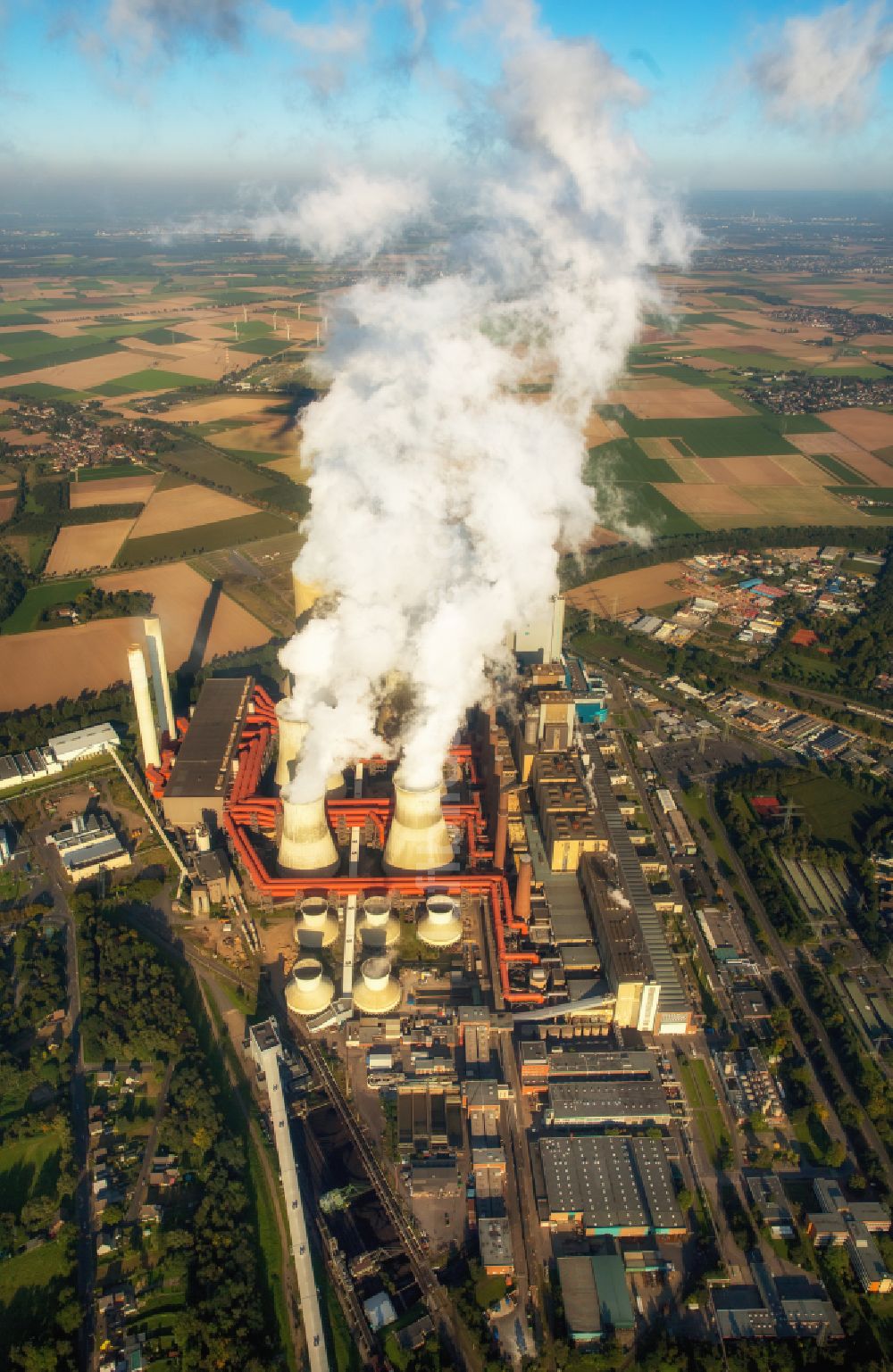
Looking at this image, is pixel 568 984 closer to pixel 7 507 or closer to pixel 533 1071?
pixel 533 1071

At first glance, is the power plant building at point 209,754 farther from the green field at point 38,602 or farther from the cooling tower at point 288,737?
the green field at point 38,602

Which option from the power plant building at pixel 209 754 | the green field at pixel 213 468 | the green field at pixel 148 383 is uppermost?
the green field at pixel 148 383

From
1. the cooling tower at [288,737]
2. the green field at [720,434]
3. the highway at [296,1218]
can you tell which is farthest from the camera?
the green field at [720,434]

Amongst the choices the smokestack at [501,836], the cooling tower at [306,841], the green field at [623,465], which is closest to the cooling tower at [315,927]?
the cooling tower at [306,841]

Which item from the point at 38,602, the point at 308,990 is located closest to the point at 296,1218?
the point at 308,990

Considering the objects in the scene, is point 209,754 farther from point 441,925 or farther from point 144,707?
point 441,925

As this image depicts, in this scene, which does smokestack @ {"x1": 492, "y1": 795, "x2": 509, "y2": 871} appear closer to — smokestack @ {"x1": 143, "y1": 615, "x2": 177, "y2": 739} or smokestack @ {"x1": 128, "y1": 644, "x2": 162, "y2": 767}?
smokestack @ {"x1": 128, "y1": 644, "x2": 162, "y2": 767}

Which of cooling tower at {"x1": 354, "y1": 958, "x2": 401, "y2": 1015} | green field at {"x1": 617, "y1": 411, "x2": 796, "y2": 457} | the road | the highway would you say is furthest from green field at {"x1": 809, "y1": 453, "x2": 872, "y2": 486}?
the highway
